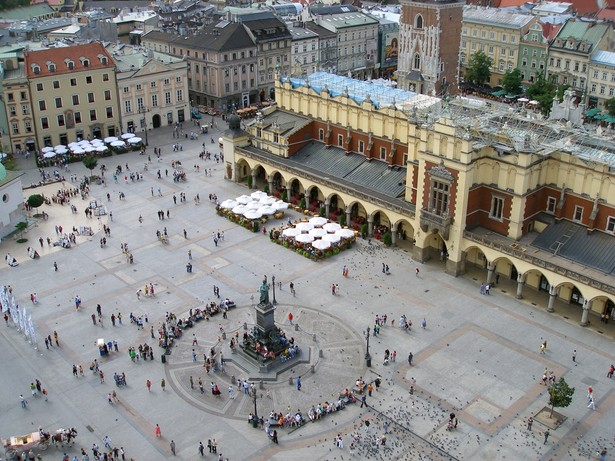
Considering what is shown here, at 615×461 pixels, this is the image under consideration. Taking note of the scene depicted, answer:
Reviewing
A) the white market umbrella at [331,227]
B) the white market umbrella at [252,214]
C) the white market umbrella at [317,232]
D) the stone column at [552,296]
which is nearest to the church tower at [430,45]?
the white market umbrella at [331,227]

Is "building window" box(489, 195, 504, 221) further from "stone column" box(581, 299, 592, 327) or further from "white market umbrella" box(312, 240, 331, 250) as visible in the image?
"white market umbrella" box(312, 240, 331, 250)

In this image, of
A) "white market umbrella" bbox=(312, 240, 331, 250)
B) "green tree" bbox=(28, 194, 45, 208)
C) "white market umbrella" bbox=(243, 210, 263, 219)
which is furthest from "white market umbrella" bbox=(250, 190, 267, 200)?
"green tree" bbox=(28, 194, 45, 208)

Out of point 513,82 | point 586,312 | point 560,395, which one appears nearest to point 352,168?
point 586,312

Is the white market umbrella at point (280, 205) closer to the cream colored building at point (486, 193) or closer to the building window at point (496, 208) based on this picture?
the cream colored building at point (486, 193)

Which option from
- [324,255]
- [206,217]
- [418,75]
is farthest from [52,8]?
[324,255]

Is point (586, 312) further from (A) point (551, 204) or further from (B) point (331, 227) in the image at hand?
(B) point (331, 227)

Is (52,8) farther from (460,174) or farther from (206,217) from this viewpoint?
(460,174)
